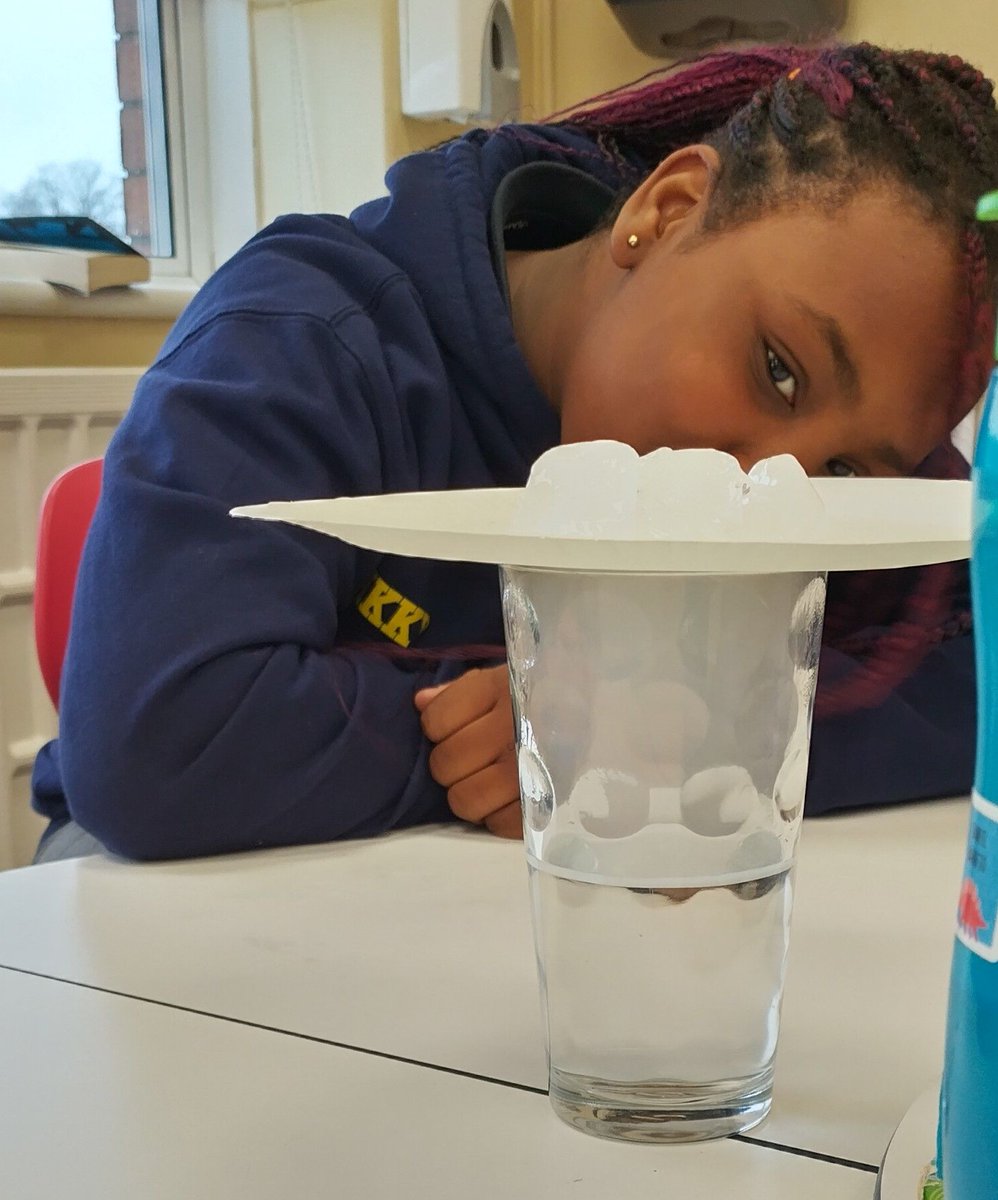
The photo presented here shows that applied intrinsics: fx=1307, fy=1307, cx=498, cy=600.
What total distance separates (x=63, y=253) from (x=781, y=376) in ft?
2.98

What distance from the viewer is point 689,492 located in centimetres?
34

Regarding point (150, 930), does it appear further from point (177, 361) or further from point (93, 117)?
point (93, 117)

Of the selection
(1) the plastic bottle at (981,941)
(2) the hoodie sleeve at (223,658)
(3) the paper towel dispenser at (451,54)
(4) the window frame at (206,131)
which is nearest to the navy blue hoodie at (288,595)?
(2) the hoodie sleeve at (223,658)

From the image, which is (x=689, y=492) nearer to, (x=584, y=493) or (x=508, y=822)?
(x=584, y=493)

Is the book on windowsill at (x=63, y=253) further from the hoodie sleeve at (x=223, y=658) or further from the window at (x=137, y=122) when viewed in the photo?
the hoodie sleeve at (x=223, y=658)

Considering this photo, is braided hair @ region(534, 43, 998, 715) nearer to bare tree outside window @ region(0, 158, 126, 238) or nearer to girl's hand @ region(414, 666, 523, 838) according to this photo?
girl's hand @ region(414, 666, 523, 838)

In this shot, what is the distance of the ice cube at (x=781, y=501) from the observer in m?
0.35

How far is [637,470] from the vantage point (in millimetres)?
353

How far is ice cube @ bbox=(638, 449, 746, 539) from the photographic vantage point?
336 millimetres

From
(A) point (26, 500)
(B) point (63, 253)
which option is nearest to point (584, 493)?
(A) point (26, 500)

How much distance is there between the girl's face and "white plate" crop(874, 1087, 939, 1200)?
528 millimetres

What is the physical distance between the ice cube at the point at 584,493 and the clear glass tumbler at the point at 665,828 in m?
0.02

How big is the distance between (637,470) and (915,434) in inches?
21.5

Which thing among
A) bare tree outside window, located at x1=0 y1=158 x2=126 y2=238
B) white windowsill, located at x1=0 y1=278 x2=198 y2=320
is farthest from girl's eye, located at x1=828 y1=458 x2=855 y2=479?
bare tree outside window, located at x1=0 y1=158 x2=126 y2=238
